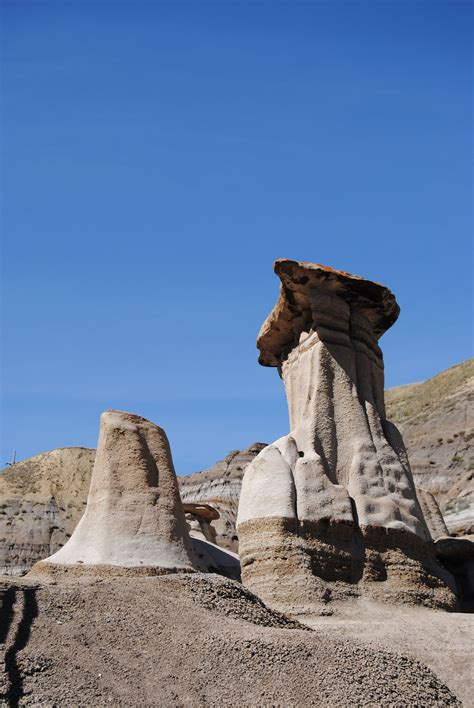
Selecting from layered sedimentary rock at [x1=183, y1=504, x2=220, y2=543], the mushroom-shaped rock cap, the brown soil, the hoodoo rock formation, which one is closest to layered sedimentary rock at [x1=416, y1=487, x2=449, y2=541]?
the mushroom-shaped rock cap

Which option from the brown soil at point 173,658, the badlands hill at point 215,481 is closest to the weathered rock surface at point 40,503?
the badlands hill at point 215,481

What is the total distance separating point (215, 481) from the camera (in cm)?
4494

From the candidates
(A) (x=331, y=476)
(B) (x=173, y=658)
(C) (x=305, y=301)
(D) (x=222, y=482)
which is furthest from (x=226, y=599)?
(D) (x=222, y=482)

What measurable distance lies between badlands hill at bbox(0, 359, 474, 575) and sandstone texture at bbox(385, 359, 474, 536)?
0.17 ft

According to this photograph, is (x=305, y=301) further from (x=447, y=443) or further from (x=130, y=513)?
(x=447, y=443)

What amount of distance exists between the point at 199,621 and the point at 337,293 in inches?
355

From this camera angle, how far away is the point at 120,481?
47.4ft

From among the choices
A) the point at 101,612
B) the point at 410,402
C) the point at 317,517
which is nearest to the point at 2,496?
the point at 410,402

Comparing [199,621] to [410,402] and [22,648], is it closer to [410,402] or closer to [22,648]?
[22,648]

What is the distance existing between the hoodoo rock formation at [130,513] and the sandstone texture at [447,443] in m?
13.4

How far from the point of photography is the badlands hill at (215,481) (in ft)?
135

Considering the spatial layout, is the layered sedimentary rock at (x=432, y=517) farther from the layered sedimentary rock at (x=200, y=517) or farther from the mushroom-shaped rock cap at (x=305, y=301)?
the layered sedimentary rock at (x=200, y=517)

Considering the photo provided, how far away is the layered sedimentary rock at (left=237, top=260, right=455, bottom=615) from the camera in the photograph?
47.0 feet

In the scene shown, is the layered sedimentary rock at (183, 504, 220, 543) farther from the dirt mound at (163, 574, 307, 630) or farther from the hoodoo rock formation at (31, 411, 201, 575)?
the dirt mound at (163, 574, 307, 630)
